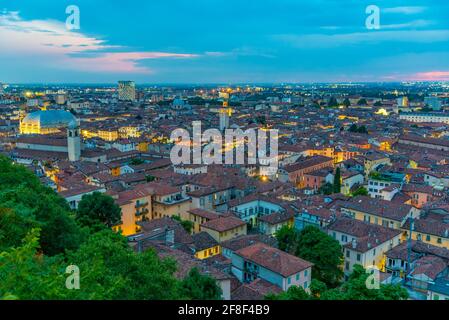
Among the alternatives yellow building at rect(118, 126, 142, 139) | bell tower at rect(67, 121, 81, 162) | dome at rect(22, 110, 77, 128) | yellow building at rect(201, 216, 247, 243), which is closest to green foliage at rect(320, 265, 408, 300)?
yellow building at rect(201, 216, 247, 243)

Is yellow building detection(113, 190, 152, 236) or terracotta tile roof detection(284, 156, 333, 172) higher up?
terracotta tile roof detection(284, 156, 333, 172)

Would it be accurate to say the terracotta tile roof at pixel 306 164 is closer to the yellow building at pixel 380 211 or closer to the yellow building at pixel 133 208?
the yellow building at pixel 380 211

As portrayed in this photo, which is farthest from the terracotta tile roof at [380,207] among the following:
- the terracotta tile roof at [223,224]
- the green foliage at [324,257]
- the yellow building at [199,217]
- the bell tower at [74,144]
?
the bell tower at [74,144]

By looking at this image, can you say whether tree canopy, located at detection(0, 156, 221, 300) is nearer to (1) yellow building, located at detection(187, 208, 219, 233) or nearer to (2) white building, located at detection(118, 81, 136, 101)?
(1) yellow building, located at detection(187, 208, 219, 233)

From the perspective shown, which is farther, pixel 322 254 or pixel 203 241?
pixel 203 241

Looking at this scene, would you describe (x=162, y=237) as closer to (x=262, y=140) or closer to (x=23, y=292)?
(x=23, y=292)

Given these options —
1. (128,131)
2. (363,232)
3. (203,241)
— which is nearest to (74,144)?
(128,131)

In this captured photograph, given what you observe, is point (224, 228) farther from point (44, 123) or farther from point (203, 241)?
point (44, 123)
